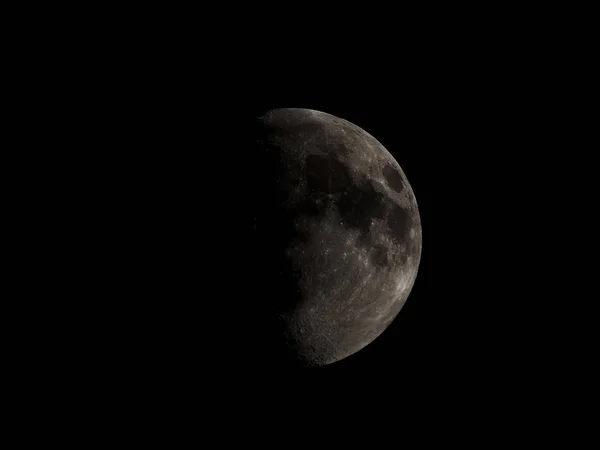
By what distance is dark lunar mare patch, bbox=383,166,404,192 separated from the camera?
406 cm

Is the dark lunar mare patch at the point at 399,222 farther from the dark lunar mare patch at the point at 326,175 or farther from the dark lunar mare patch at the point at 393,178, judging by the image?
the dark lunar mare patch at the point at 326,175

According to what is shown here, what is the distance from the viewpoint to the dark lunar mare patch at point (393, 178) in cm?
406

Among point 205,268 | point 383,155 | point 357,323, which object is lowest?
point 357,323

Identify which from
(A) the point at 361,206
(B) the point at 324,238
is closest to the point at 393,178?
(A) the point at 361,206

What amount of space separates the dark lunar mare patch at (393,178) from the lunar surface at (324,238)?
0.01 metres

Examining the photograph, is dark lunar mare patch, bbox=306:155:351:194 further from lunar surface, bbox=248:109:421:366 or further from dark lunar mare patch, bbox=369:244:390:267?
dark lunar mare patch, bbox=369:244:390:267

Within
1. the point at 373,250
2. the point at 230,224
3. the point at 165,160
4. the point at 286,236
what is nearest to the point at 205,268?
the point at 230,224

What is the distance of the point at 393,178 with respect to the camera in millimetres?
4148

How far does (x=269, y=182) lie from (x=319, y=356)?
148cm

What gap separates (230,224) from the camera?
133 inches

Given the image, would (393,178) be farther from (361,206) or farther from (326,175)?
(326,175)

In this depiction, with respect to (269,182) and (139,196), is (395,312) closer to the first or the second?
(269,182)

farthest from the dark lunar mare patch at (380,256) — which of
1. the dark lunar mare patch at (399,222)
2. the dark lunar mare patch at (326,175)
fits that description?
the dark lunar mare patch at (326,175)

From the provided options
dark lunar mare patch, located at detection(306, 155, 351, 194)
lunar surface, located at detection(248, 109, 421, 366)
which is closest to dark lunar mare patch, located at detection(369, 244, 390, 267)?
lunar surface, located at detection(248, 109, 421, 366)
